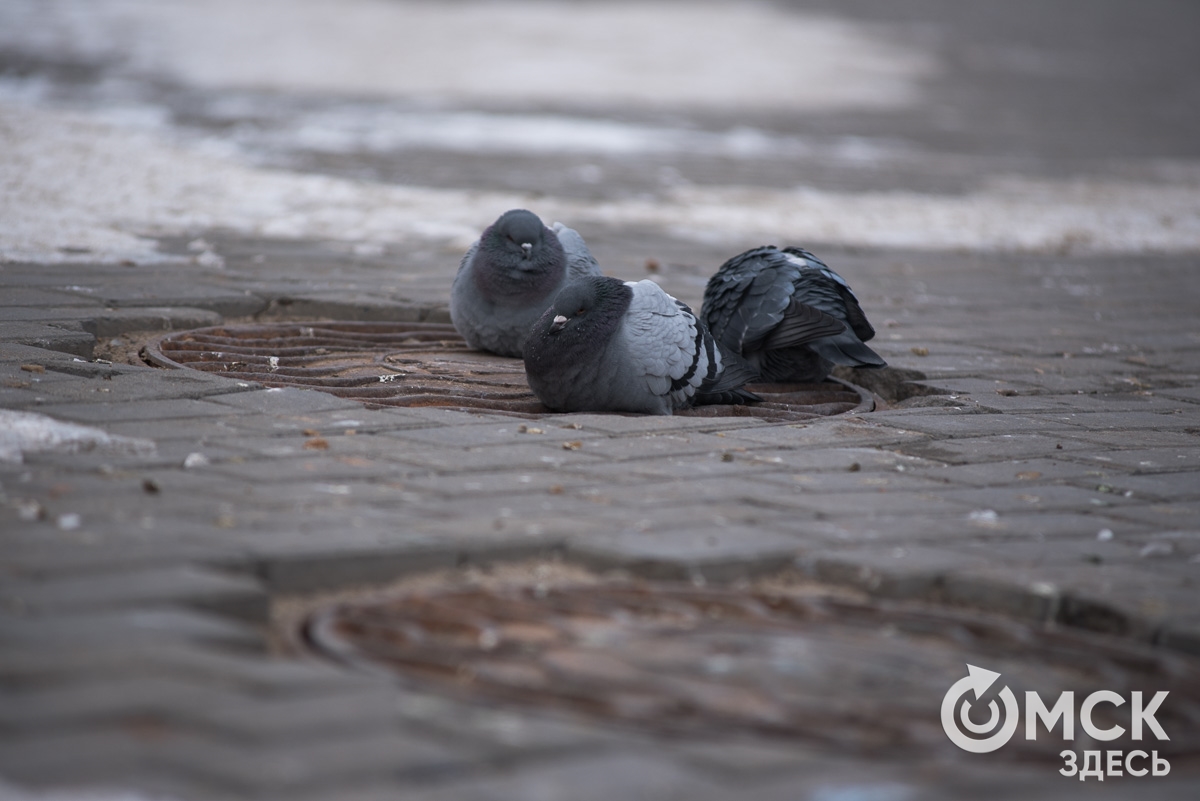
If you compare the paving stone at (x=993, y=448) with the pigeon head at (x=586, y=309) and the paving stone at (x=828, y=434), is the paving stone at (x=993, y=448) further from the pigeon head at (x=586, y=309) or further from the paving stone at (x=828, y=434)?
the pigeon head at (x=586, y=309)

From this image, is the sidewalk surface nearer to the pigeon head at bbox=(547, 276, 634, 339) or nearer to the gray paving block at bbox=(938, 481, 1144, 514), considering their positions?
the gray paving block at bbox=(938, 481, 1144, 514)

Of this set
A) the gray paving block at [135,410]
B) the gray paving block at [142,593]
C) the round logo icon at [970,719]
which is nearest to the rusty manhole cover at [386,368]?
the gray paving block at [135,410]

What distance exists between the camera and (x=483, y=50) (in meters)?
22.8

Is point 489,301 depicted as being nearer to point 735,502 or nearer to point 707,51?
point 735,502

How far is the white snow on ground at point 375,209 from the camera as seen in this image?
798 cm

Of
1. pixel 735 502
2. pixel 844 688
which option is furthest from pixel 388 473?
pixel 844 688

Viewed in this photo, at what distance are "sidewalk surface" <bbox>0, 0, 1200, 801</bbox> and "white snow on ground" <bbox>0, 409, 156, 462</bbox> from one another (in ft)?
0.05

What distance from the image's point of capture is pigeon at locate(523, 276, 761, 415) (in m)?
4.66

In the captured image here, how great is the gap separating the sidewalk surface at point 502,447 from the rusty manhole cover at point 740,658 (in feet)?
0.18

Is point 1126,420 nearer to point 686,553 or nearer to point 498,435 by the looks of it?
point 498,435

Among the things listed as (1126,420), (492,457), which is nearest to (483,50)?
(1126,420)

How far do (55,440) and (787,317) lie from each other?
2677 millimetres

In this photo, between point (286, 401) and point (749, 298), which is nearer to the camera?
point (286, 401)

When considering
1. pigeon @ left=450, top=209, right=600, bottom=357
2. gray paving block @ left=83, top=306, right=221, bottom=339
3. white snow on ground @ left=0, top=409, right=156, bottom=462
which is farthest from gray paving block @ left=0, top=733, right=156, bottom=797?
gray paving block @ left=83, top=306, right=221, bottom=339
